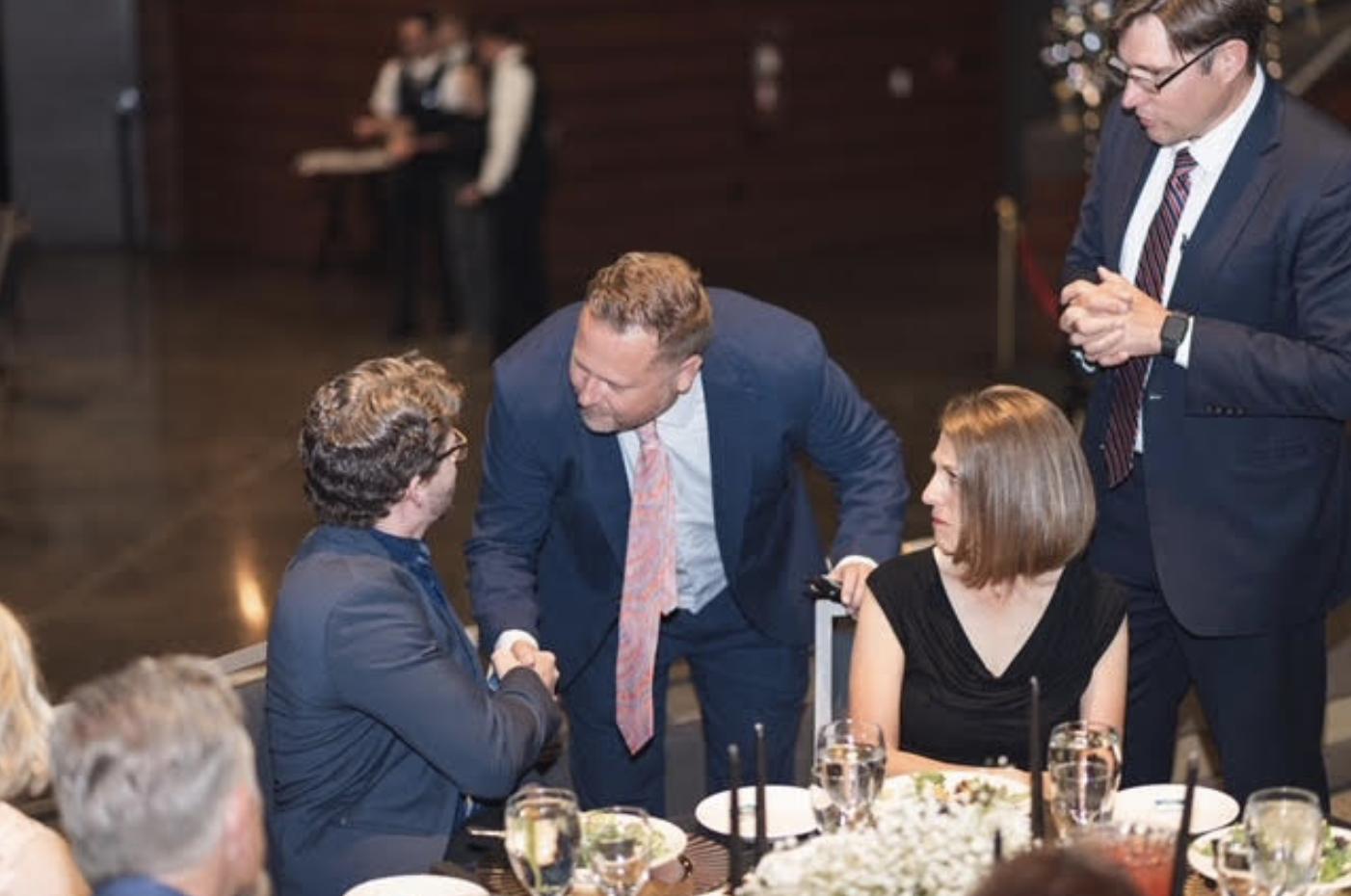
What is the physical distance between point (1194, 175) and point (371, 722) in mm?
1636

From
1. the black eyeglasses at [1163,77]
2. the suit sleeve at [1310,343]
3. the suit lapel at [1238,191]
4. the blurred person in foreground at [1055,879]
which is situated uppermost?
the black eyeglasses at [1163,77]

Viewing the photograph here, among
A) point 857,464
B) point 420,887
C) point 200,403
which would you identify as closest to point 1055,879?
point 420,887

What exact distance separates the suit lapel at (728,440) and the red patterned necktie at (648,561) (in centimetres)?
10

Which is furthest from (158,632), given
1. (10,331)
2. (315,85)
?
(315,85)

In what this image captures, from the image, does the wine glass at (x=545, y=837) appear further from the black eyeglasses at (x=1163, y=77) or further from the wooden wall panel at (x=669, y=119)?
the wooden wall panel at (x=669, y=119)

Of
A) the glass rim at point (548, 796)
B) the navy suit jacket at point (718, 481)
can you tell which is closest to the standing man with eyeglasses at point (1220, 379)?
the navy suit jacket at point (718, 481)

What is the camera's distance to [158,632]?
690cm

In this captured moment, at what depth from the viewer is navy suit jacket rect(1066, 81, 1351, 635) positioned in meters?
4.08

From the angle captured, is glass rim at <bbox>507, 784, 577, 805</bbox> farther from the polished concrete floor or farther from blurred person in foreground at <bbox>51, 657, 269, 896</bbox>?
the polished concrete floor

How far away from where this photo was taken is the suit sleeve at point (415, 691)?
144 inches

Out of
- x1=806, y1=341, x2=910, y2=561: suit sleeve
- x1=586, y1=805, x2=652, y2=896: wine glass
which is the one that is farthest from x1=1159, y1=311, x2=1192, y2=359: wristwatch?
x1=586, y1=805, x2=652, y2=896: wine glass

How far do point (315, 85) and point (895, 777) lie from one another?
10773 millimetres

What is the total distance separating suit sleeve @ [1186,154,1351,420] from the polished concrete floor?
134 inches

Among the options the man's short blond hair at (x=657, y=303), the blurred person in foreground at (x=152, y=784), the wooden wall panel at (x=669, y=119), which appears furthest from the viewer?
the wooden wall panel at (x=669, y=119)
